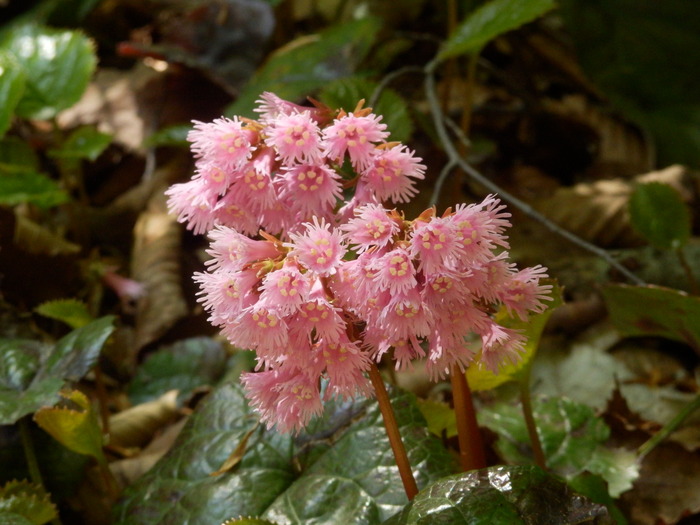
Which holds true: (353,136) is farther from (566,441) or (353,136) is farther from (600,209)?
(600,209)

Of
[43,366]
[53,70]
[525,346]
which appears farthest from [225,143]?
[53,70]

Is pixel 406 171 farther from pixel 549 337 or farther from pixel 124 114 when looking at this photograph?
pixel 124 114

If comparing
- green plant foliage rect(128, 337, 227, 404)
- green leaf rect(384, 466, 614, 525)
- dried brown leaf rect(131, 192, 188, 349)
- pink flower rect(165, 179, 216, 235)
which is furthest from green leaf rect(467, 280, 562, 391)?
dried brown leaf rect(131, 192, 188, 349)

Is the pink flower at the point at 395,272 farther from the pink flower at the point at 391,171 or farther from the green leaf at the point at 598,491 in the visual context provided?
the green leaf at the point at 598,491

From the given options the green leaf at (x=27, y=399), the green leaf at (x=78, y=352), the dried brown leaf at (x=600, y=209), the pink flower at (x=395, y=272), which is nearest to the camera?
the pink flower at (x=395, y=272)

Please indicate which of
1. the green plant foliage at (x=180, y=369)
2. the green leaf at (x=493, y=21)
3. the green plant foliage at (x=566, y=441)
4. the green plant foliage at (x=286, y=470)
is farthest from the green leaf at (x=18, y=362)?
the green leaf at (x=493, y=21)

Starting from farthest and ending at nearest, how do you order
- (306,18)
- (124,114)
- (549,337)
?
(306,18), (124,114), (549,337)

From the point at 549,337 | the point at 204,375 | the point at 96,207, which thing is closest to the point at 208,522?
the point at 204,375

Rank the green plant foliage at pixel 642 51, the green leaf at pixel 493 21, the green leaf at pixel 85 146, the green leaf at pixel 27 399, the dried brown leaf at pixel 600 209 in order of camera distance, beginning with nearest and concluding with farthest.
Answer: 1. the green leaf at pixel 27 399
2. the green leaf at pixel 493 21
3. the green leaf at pixel 85 146
4. the dried brown leaf at pixel 600 209
5. the green plant foliage at pixel 642 51
